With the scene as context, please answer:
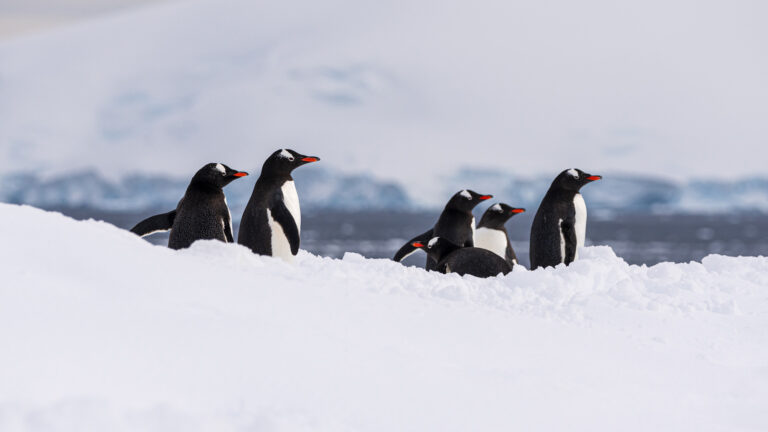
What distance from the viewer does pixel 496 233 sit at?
25.7 feet

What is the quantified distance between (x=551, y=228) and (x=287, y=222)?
7.18 ft

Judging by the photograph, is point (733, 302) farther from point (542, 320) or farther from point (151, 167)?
point (151, 167)

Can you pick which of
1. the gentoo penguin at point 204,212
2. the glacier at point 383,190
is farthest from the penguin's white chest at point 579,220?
the glacier at point 383,190

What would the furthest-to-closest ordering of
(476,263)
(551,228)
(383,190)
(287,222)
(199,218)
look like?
(383,190) → (551,228) → (476,263) → (287,222) → (199,218)

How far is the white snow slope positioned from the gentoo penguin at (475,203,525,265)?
3.17 meters

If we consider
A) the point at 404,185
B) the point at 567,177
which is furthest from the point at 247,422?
the point at 404,185

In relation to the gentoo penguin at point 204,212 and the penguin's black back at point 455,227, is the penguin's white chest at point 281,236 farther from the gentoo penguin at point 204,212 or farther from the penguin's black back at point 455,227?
the penguin's black back at point 455,227

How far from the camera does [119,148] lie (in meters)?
71.2

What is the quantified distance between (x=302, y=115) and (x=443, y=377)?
3005 inches

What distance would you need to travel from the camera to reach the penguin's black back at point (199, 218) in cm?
521

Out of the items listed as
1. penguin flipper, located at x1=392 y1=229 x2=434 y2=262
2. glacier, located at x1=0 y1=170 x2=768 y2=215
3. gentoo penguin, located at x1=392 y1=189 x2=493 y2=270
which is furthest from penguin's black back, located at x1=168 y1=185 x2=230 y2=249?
glacier, located at x1=0 y1=170 x2=768 y2=215

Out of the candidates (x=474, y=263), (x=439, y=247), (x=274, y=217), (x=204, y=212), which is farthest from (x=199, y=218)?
(x=439, y=247)

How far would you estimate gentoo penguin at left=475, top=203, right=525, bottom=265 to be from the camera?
7.77 m

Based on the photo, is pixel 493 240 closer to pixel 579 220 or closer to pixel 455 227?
pixel 455 227
